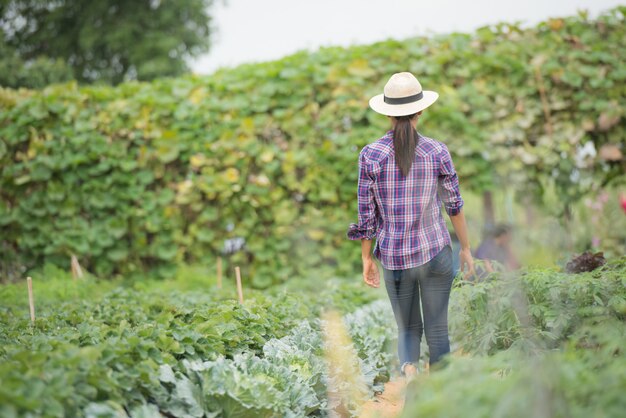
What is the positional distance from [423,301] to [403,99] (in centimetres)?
92

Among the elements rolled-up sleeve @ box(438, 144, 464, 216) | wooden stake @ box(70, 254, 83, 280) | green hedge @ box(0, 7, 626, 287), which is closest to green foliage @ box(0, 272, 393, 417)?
rolled-up sleeve @ box(438, 144, 464, 216)

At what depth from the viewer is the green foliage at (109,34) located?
43.2 feet

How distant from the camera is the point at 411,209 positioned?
288 centimetres

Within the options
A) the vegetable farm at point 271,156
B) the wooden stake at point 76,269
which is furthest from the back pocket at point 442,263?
the wooden stake at point 76,269

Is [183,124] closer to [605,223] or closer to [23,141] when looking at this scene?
[23,141]

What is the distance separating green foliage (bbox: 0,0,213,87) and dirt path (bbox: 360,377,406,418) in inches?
419

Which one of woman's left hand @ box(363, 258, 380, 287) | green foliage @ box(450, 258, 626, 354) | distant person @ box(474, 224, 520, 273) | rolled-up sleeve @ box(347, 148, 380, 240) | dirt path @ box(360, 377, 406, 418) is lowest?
dirt path @ box(360, 377, 406, 418)

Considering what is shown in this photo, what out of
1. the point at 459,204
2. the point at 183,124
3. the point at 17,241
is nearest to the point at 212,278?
the point at 183,124

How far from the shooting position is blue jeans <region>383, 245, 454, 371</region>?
2887mm

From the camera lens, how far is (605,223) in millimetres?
6344

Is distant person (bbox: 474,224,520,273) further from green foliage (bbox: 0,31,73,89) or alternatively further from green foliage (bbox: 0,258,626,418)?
green foliage (bbox: 0,31,73,89)

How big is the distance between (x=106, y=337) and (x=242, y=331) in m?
0.64

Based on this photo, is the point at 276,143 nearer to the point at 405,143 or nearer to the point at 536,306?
the point at 405,143

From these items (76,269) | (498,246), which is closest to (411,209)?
(498,246)
